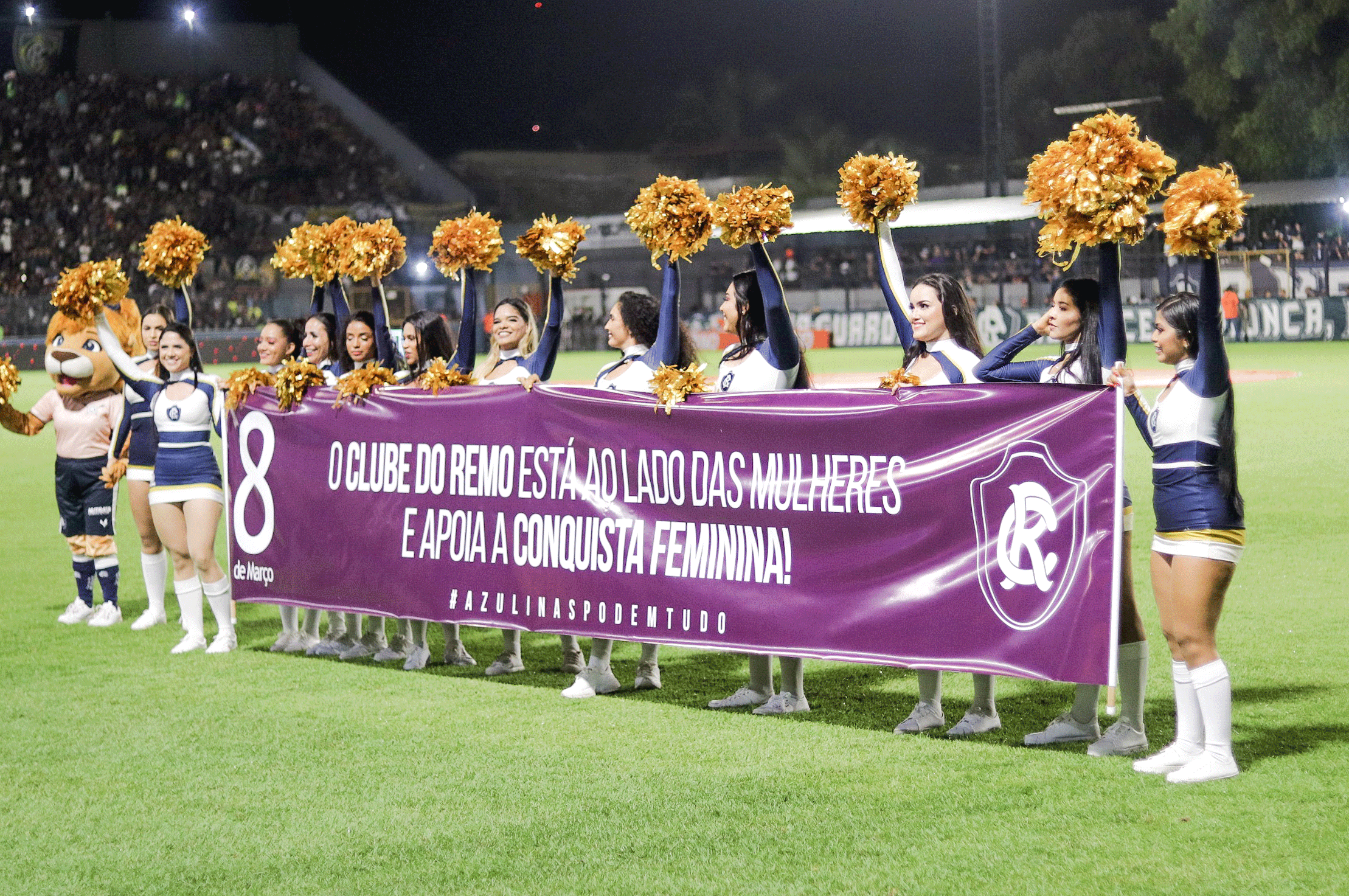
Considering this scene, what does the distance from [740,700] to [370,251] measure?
2997 mm

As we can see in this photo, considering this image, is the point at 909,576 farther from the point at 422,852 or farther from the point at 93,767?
the point at 93,767

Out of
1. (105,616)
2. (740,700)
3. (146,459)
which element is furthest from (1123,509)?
(105,616)

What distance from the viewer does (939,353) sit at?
5.89 metres

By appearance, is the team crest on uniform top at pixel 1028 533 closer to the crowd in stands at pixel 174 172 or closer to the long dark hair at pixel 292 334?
the long dark hair at pixel 292 334

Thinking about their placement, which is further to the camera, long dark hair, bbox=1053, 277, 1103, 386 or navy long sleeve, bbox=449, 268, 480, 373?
navy long sleeve, bbox=449, 268, 480, 373

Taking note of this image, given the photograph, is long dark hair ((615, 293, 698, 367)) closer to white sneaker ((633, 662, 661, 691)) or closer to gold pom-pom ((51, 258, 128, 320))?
white sneaker ((633, 662, 661, 691))

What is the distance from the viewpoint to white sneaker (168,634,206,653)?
7.84 meters

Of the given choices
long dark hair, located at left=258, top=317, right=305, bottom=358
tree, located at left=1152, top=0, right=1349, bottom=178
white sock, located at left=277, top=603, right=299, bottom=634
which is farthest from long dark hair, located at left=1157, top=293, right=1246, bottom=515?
tree, located at left=1152, top=0, right=1349, bottom=178

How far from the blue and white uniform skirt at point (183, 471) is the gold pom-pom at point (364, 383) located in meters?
0.91

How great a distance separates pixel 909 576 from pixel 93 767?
3210 millimetres

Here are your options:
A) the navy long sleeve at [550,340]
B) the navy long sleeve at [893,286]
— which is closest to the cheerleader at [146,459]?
the navy long sleeve at [550,340]

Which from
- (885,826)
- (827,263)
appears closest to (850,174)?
(885,826)

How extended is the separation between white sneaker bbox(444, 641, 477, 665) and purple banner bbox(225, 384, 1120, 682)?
45cm

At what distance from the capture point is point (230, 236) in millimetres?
44438
